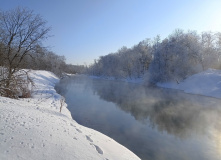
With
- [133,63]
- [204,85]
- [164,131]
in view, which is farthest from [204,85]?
[133,63]

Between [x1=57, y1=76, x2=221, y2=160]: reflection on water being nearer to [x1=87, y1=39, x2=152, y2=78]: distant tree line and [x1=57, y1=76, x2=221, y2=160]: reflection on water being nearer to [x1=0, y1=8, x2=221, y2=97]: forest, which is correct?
[x1=0, y1=8, x2=221, y2=97]: forest

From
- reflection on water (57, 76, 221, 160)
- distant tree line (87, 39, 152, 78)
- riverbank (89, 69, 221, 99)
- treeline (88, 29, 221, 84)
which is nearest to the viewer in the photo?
reflection on water (57, 76, 221, 160)

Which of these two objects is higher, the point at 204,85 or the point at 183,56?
the point at 183,56

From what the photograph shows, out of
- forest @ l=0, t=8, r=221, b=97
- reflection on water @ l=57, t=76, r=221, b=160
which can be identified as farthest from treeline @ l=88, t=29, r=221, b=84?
reflection on water @ l=57, t=76, r=221, b=160

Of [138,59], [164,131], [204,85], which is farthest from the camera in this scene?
[138,59]

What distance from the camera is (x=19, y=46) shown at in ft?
46.5

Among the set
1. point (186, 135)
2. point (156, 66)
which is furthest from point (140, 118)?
point (156, 66)

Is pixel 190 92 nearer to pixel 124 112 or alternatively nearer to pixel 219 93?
pixel 219 93

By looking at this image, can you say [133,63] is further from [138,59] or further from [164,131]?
[164,131]

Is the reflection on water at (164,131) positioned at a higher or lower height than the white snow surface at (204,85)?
lower

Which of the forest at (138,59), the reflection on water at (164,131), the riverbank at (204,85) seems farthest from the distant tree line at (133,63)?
the reflection on water at (164,131)

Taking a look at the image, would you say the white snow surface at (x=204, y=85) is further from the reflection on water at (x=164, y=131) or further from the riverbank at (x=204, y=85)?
the reflection on water at (x=164, y=131)

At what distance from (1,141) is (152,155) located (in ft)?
23.7

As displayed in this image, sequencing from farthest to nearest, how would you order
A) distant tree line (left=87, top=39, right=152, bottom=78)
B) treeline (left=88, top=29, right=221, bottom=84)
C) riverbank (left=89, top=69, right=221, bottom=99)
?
distant tree line (left=87, top=39, right=152, bottom=78) → treeline (left=88, top=29, right=221, bottom=84) → riverbank (left=89, top=69, right=221, bottom=99)
